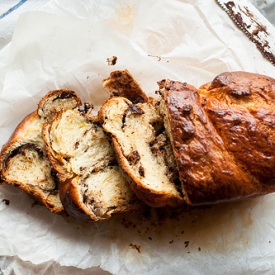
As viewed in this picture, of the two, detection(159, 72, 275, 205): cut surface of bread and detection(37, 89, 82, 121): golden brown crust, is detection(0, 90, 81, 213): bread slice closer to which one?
detection(37, 89, 82, 121): golden brown crust

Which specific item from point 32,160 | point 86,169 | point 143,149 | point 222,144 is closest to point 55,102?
point 32,160

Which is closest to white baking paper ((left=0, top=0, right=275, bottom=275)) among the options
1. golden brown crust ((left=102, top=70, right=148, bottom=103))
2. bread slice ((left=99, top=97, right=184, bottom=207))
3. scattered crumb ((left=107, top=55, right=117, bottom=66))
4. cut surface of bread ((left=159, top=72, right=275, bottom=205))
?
scattered crumb ((left=107, top=55, right=117, bottom=66))

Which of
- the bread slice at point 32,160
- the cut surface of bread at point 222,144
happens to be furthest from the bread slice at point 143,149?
the bread slice at point 32,160

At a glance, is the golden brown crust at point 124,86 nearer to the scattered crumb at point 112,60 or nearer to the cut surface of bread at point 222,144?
the scattered crumb at point 112,60

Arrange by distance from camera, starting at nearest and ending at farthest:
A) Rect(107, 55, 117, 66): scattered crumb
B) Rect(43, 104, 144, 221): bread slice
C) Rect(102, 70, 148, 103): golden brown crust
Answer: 1. Rect(43, 104, 144, 221): bread slice
2. Rect(102, 70, 148, 103): golden brown crust
3. Rect(107, 55, 117, 66): scattered crumb

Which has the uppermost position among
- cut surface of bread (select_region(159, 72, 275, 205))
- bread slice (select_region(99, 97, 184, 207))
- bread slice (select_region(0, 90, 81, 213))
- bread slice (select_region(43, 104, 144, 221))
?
Answer: cut surface of bread (select_region(159, 72, 275, 205))

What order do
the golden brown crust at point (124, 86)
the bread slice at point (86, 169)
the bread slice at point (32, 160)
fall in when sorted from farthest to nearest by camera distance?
the golden brown crust at point (124, 86) < the bread slice at point (32, 160) < the bread slice at point (86, 169)

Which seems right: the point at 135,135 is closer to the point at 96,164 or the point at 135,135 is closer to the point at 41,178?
the point at 96,164
